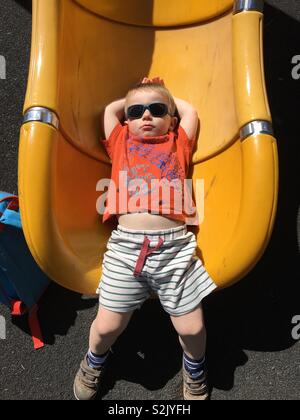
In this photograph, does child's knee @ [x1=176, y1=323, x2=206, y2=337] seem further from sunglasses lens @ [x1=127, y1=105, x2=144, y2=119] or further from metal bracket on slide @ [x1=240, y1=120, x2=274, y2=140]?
sunglasses lens @ [x1=127, y1=105, x2=144, y2=119]

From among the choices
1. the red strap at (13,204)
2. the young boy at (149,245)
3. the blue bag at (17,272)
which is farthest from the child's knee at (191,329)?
the red strap at (13,204)

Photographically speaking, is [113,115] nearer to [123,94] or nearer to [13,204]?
[123,94]

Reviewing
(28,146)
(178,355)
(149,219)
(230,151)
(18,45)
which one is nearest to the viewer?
(28,146)

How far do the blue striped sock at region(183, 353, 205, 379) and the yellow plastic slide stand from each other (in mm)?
359

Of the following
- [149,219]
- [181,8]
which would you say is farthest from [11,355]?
[181,8]

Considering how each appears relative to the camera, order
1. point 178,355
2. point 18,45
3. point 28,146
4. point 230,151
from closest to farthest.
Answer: point 28,146 → point 230,151 → point 178,355 → point 18,45

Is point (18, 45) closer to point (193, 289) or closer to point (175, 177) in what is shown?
point (175, 177)

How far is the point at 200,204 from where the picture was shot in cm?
173

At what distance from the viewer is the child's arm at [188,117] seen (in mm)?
1774

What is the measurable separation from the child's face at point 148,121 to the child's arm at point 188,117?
8cm

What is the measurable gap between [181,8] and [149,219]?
1011 millimetres

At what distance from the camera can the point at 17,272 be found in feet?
5.72

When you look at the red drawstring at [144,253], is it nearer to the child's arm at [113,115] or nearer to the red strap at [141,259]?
the red strap at [141,259]

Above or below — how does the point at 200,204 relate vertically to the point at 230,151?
below
